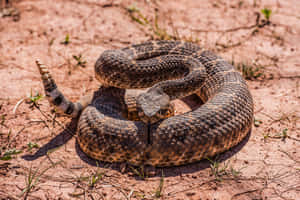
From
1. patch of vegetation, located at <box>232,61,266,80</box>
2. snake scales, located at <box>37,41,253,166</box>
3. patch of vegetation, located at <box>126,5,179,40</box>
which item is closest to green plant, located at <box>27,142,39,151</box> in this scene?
snake scales, located at <box>37,41,253,166</box>

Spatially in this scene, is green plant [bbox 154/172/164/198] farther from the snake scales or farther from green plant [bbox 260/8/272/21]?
green plant [bbox 260/8/272/21]

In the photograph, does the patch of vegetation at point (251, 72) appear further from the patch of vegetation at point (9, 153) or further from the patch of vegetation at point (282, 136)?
the patch of vegetation at point (9, 153)

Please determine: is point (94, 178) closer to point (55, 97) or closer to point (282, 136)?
point (55, 97)

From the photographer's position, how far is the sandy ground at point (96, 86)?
13.6 ft

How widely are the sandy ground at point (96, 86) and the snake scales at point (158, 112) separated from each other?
0.22 metres

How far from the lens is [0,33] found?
7.88 meters

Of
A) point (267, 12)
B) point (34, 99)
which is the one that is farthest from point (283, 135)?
point (267, 12)

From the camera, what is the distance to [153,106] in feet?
15.3

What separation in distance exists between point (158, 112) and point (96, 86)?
2191 millimetres

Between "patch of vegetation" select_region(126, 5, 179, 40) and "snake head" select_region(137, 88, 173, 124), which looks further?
"patch of vegetation" select_region(126, 5, 179, 40)

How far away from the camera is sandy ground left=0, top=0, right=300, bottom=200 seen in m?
4.14

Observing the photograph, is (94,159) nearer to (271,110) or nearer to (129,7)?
(271,110)

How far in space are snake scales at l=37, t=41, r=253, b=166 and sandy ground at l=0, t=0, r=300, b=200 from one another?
224 mm

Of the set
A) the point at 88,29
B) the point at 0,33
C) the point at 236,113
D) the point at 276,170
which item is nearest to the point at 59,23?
the point at 88,29
